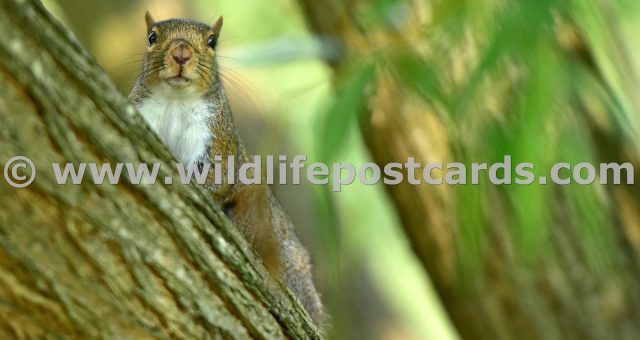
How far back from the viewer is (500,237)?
350 centimetres

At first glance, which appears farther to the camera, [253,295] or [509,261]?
[509,261]

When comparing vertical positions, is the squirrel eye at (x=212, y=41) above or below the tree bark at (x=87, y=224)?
above

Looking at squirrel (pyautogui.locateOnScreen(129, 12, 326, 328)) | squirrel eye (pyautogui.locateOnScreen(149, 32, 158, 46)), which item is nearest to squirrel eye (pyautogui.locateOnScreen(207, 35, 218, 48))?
squirrel (pyautogui.locateOnScreen(129, 12, 326, 328))

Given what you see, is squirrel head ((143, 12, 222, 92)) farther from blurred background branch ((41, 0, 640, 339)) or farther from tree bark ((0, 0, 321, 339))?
tree bark ((0, 0, 321, 339))

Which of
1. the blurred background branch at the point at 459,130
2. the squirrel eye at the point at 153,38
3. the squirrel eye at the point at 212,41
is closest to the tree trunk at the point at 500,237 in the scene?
the blurred background branch at the point at 459,130

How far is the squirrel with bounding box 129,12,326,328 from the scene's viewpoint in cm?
232

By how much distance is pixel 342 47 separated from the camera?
3.53 m

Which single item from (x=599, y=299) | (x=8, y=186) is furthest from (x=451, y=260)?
(x=8, y=186)

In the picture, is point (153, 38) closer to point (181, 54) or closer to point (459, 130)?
point (181, 54)

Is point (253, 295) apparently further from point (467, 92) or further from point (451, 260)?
point (451, 260)

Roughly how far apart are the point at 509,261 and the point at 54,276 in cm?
231

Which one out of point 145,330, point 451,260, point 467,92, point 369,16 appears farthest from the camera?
point 451,260

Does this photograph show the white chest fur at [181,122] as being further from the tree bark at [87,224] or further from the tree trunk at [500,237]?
the tree trunk at [500,237]

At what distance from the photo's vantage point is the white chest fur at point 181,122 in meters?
2.37
